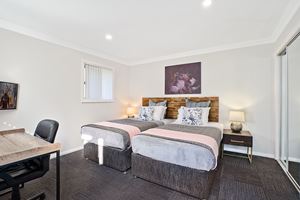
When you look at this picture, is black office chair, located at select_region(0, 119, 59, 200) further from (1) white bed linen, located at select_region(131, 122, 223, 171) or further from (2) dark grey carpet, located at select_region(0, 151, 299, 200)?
(1) white bed linen, located at select_region(131, 122, 223, 171)

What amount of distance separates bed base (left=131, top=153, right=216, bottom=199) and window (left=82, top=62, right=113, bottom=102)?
2328 millimetres

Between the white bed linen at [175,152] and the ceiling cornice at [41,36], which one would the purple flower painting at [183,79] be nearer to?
the ceiling cornice at [41,36]

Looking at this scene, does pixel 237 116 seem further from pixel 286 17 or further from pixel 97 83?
pixel 97 83

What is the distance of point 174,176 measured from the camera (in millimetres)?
2010

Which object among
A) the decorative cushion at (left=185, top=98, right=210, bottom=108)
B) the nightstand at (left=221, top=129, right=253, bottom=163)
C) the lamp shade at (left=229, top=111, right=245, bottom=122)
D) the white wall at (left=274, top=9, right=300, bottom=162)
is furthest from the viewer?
the decorative cushion at (left=185, top=98, right=210, bottom=108)

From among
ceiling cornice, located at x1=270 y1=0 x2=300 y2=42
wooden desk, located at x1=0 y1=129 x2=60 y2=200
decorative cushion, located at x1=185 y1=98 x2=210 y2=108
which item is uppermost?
ceiling cornice, located at x1=270 y1=0 x2=300 y2=42

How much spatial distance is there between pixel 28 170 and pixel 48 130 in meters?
0.47

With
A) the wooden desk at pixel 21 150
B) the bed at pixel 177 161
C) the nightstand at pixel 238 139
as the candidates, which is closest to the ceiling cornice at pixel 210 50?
the nightstand at pixel 238 139

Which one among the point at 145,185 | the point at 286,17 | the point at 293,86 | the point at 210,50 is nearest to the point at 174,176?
the point at 145,185

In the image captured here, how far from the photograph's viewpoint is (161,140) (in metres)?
2.14

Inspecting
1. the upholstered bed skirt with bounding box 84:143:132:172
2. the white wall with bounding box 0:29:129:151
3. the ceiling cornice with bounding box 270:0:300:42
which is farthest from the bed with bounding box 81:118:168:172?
the ceiling cornice with bounding box 270:0:300:42

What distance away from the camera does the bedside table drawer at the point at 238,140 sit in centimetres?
287

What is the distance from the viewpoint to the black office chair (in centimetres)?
139

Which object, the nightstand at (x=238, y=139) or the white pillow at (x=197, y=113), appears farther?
the white pillow at (x=197, y=113)
